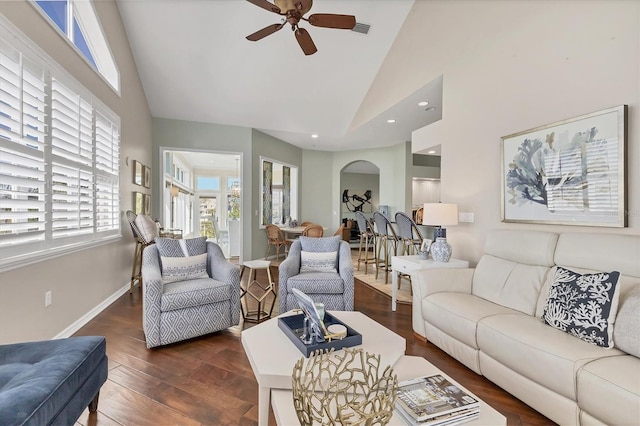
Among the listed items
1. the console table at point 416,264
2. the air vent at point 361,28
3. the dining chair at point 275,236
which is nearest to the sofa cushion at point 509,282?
the console table at point 416,264

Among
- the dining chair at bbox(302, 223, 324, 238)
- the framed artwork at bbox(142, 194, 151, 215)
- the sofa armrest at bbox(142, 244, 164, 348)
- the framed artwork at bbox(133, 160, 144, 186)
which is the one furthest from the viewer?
the dining chair at bbox(302, 223, 324, 238)

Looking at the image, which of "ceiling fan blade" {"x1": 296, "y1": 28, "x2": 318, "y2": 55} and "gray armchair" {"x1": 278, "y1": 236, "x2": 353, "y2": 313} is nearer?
"ceiling fan blade" {"x1": 296, "y1": 28, "x2": 318, "y2": 55}

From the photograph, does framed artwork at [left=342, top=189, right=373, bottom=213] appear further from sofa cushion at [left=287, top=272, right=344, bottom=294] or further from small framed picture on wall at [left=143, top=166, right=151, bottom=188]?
sofa cushion at [left=287, top=272, right=344, bottom=294]

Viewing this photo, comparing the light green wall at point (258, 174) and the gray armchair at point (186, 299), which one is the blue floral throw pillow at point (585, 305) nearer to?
the gray armchair at point (186, 299)

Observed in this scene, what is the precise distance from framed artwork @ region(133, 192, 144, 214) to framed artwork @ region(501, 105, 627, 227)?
16.4 feet

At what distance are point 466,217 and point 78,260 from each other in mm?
4109

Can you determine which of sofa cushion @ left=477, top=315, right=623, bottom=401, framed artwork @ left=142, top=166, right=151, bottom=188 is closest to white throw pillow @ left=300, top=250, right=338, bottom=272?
sofa cushion @ left=477, top=315, right=623, bottom=401

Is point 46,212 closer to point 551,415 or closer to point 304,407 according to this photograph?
point 304,407

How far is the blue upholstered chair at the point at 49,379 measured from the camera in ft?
3.55

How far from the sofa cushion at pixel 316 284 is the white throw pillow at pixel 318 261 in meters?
0.26

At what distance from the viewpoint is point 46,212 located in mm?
2438

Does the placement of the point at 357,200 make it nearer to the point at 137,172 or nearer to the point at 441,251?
the point at 137,172

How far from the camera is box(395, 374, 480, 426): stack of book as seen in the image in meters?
1.14

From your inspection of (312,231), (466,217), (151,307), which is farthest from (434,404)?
(312,231)
